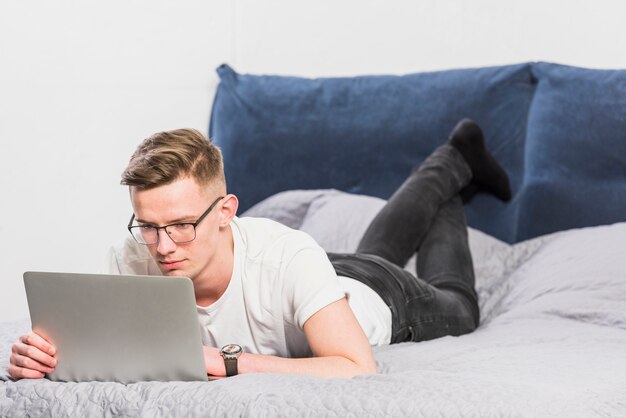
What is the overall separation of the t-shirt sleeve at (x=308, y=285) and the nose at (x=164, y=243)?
21 cm

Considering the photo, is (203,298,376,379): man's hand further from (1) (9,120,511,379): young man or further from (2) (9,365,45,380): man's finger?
(2) (9,365,45,380): man's finger

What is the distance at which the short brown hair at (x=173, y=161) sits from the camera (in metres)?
1.51

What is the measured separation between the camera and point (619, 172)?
2625 millimetres

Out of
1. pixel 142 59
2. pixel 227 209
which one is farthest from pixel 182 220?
pixel 142 59

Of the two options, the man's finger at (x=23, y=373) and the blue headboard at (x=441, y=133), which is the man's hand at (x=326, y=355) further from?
the blue headboard at (x=441, y=133)

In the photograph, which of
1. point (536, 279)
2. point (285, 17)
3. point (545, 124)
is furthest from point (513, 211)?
point (285, 17)

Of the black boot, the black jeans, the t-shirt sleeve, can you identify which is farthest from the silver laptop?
the black boot

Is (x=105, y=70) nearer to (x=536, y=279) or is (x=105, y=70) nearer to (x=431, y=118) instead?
(x=431, y=118)

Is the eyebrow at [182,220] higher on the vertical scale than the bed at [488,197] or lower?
higher

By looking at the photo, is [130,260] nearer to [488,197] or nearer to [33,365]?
[33,365]

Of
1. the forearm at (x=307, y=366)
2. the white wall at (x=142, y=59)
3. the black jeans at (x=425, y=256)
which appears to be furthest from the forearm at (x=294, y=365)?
the white wall at (x=142, y=59)

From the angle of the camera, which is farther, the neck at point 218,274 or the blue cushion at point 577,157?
the blue cushion at point 577,157

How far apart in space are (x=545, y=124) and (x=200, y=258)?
148 cm

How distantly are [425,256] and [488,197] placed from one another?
1.46 ft
